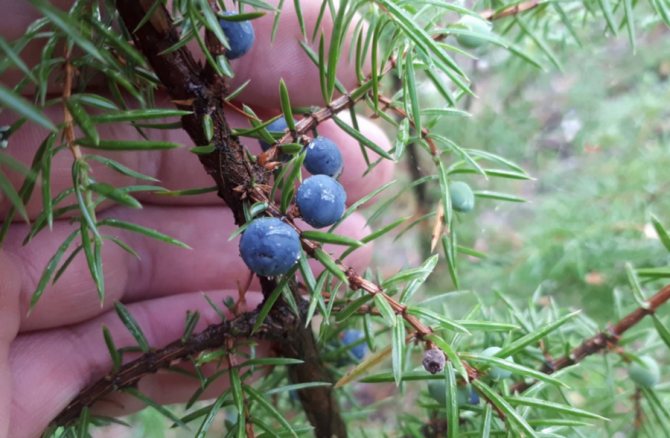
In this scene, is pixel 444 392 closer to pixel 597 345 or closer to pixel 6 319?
pixel 597 345

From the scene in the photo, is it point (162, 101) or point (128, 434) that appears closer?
point (162, 101)

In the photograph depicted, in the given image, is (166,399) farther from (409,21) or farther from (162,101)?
(409,21)

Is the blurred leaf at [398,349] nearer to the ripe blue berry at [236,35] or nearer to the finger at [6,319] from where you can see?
the ripe blue berry at [236,35]

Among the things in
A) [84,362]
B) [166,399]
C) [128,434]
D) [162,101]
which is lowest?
[128,434]

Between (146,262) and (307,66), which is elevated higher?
(307,66)

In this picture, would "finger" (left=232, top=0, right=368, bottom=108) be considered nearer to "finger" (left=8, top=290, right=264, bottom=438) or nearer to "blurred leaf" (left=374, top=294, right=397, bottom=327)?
"finger" (left=8, top=290, right=264, bottom=438)

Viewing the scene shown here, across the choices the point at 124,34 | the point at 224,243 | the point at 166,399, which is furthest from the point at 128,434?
the point at 124,34

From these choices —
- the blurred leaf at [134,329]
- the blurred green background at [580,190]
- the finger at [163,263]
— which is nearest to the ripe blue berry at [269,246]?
the blurred leaf at [134,329]
